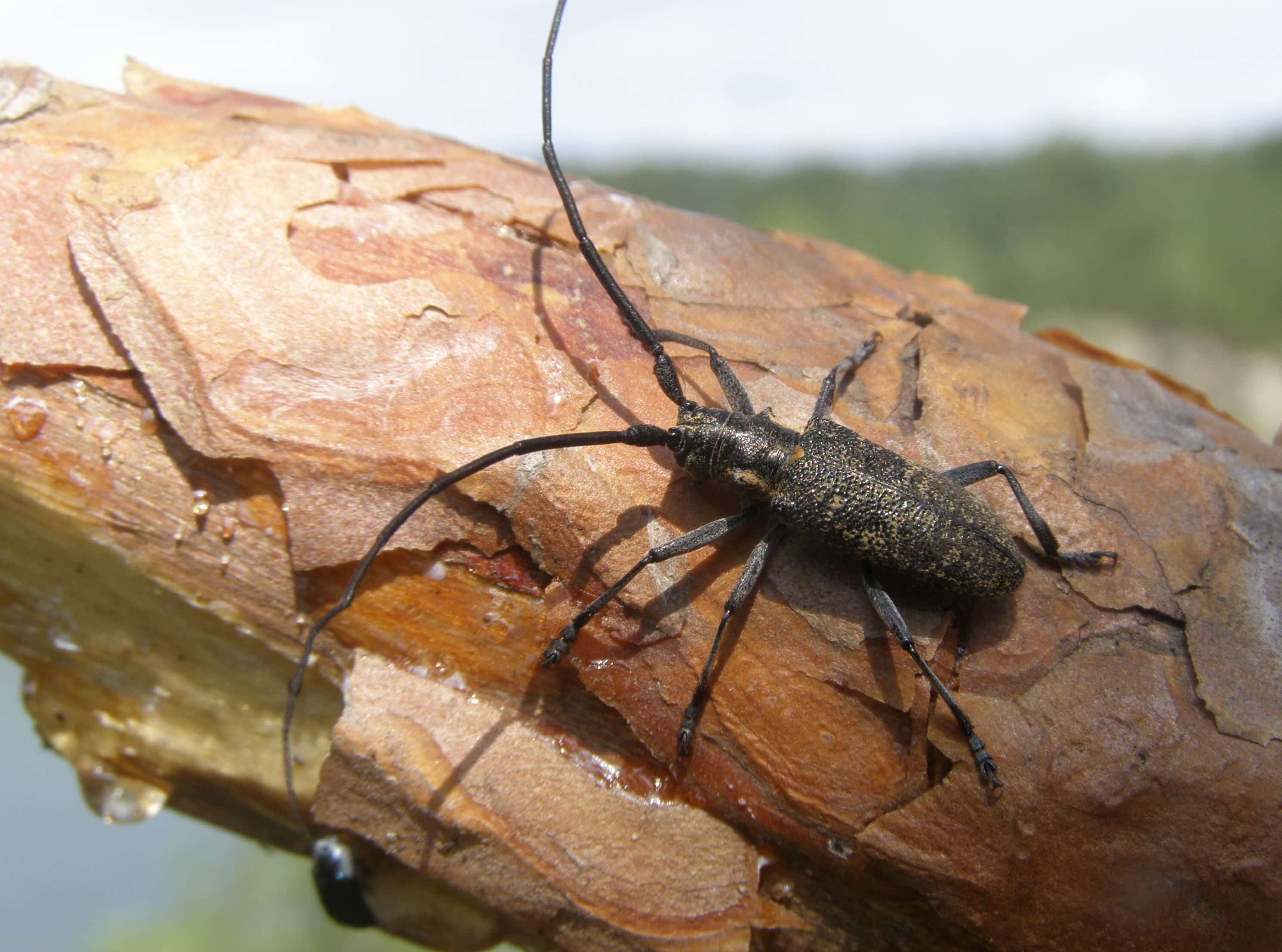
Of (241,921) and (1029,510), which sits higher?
(1029,510)

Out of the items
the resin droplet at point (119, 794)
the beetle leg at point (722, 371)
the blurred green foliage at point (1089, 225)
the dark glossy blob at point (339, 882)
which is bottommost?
the resin droplet at point (119, 794)

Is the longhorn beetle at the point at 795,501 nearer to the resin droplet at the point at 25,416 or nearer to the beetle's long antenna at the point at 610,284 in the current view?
the beetle's long antenna at the point at 610,284

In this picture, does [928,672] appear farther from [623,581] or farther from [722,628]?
[623,581]

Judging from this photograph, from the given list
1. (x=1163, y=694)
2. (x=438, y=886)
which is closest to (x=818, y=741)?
(x=1163, y=694)

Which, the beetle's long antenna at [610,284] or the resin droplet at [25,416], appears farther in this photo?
the beetle's long antenna at [610,284]

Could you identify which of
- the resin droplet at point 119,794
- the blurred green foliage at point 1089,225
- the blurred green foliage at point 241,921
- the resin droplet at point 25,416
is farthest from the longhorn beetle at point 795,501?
the blurred green foliage at point 1089,225

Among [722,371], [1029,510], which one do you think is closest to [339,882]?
[722,371]

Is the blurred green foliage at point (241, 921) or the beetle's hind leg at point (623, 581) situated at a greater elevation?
the beetle's hind leg at point (623, 581)

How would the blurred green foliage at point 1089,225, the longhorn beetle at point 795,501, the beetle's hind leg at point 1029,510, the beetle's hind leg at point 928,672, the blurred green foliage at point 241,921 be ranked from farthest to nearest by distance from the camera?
the blurred green foliage at point 1089,225 < the blurred green foliage at point 241,921 < the beetle's hind leg at point 1029,510 < the longhorn beetle at point 795,501 < the beetle's hind leg at point 928,672
